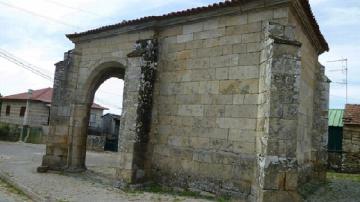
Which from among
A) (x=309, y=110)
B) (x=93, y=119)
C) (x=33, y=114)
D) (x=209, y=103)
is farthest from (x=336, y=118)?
(x=33, y=114)

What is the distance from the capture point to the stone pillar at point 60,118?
12438mm

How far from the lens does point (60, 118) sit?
12.7 metres

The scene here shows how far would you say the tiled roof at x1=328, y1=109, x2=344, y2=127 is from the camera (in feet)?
69.1

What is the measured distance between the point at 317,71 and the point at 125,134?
21.9 feet

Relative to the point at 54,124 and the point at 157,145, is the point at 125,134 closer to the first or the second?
the point at 157,145

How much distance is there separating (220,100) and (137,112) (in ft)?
7.59

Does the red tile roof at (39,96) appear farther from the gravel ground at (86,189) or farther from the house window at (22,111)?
the gravel ground at (86,189)

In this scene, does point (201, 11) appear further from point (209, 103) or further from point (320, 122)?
point (320, 122)

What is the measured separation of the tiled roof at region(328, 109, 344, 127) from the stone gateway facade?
9.50 metres

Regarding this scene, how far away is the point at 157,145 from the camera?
1022 cm

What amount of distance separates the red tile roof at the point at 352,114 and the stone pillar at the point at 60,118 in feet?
43.1

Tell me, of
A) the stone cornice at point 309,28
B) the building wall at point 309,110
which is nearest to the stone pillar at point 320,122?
the building wall at point 309,110

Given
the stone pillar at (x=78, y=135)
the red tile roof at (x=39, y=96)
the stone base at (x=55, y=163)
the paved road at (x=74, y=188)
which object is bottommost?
the paved road at (x=74, y=188)

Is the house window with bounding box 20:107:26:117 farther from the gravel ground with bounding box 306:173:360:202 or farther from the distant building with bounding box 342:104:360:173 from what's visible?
the gravel ground with bounding box 306:173:360:202
